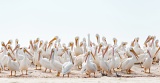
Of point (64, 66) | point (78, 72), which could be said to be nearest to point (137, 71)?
point (78, 72)

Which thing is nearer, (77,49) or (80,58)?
(80,58)

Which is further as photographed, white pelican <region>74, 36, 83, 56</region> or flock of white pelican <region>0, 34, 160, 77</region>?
white pelican <region>74, 36, 83, 56</region>

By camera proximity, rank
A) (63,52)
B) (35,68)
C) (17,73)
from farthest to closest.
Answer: (63,52) → (35,68) → (17,73)

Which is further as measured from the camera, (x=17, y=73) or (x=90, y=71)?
(x=17, y=73)

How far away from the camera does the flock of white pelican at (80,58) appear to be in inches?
824

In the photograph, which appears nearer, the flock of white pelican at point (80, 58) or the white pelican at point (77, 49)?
the flock of white pelican at point (80, 58)

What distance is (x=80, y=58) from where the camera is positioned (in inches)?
907

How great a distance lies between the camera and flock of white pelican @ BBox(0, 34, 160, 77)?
20922 millimetres

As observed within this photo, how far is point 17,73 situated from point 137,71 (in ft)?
18.2
